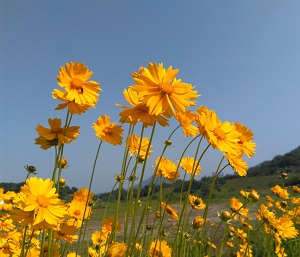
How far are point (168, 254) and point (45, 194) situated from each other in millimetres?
890

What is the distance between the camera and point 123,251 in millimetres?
1143

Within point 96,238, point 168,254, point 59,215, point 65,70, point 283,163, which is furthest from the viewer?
point 283,163

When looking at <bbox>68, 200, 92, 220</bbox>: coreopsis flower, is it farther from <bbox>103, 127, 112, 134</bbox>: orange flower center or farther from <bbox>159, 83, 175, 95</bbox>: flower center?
<bbox>159, 83, 175, 95</bbox>: flower center

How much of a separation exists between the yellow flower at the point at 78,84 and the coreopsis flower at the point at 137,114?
0.12 m

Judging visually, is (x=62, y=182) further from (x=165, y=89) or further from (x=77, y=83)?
(x=165, y=89)

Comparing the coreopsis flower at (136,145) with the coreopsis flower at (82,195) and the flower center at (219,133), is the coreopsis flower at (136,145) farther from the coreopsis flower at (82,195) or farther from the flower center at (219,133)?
the flower center at (219,133)

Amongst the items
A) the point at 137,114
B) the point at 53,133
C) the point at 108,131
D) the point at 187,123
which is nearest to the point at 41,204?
the point at 53,133

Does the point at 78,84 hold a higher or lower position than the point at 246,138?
higher

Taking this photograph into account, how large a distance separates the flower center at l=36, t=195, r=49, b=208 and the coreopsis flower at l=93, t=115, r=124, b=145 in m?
0.42

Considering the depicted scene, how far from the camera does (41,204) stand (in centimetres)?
94

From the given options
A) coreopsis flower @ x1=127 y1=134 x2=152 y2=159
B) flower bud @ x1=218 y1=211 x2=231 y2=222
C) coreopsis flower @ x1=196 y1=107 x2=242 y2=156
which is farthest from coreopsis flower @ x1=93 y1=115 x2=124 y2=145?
flower bud @ x1=218 y1=211 x2=231 y2=222

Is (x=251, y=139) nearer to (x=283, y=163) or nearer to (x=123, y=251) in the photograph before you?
(x=123, y=251)

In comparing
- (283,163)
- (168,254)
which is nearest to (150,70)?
(168,254)

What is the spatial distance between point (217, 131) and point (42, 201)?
57 centimetres
